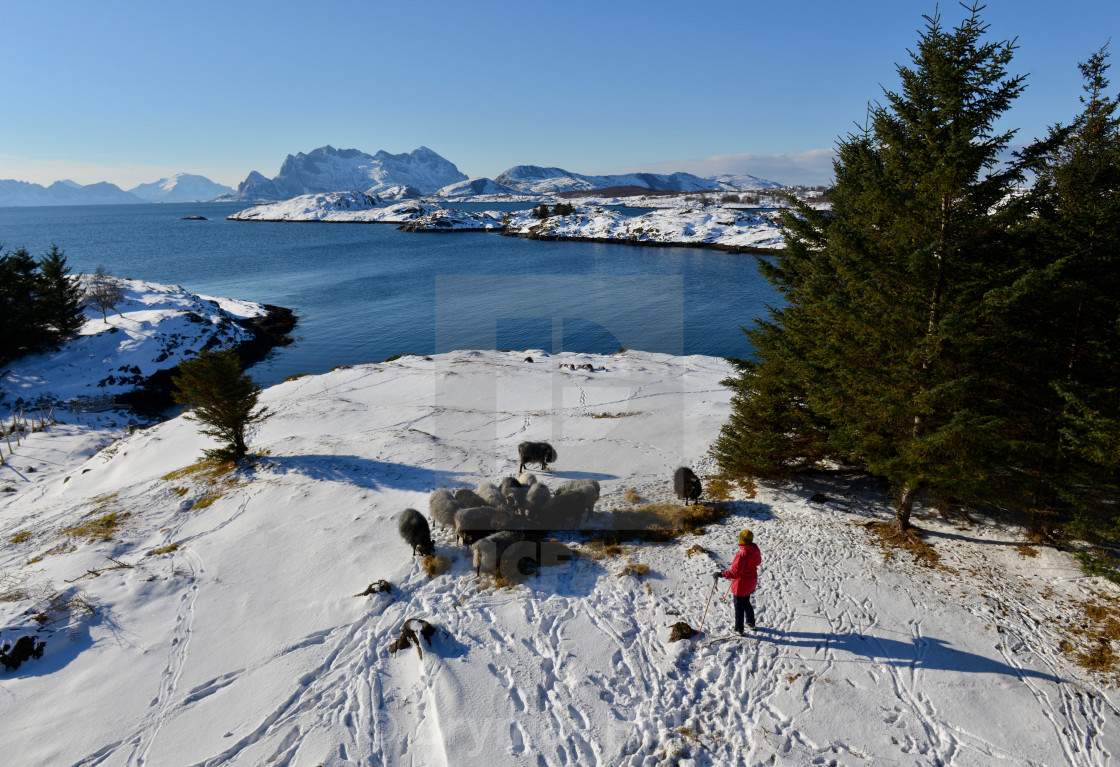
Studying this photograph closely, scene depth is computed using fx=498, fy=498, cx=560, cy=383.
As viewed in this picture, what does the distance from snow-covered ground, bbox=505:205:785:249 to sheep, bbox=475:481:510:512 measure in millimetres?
112409

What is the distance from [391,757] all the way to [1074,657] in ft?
43.7

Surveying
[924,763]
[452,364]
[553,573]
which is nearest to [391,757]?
[553,573]

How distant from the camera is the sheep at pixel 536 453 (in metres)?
20.2

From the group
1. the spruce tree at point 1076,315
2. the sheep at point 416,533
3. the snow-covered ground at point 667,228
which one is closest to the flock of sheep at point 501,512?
the sheep at point 416,533

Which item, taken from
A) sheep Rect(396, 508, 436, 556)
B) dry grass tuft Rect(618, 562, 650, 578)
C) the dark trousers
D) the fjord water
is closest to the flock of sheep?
sheep Rect(396, 508, 436, 556)

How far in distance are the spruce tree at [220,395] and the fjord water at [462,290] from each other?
2768 cm

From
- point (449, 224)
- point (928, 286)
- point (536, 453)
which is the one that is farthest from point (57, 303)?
point (449, 224)

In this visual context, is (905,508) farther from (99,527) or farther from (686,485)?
(99,527)

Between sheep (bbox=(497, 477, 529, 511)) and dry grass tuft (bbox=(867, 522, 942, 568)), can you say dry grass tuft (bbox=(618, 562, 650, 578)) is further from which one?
dry grass tuft (bbox=(867, 522, 942, 568))

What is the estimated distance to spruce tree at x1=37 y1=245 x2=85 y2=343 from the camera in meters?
44.0

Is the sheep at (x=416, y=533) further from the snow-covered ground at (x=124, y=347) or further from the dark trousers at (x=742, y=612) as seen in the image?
the snow-covered ground at (x=124, y=347)

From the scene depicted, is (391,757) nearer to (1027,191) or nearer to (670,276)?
(1027,191)

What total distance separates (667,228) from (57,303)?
12687 centimetres

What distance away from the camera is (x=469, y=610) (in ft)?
40.2
